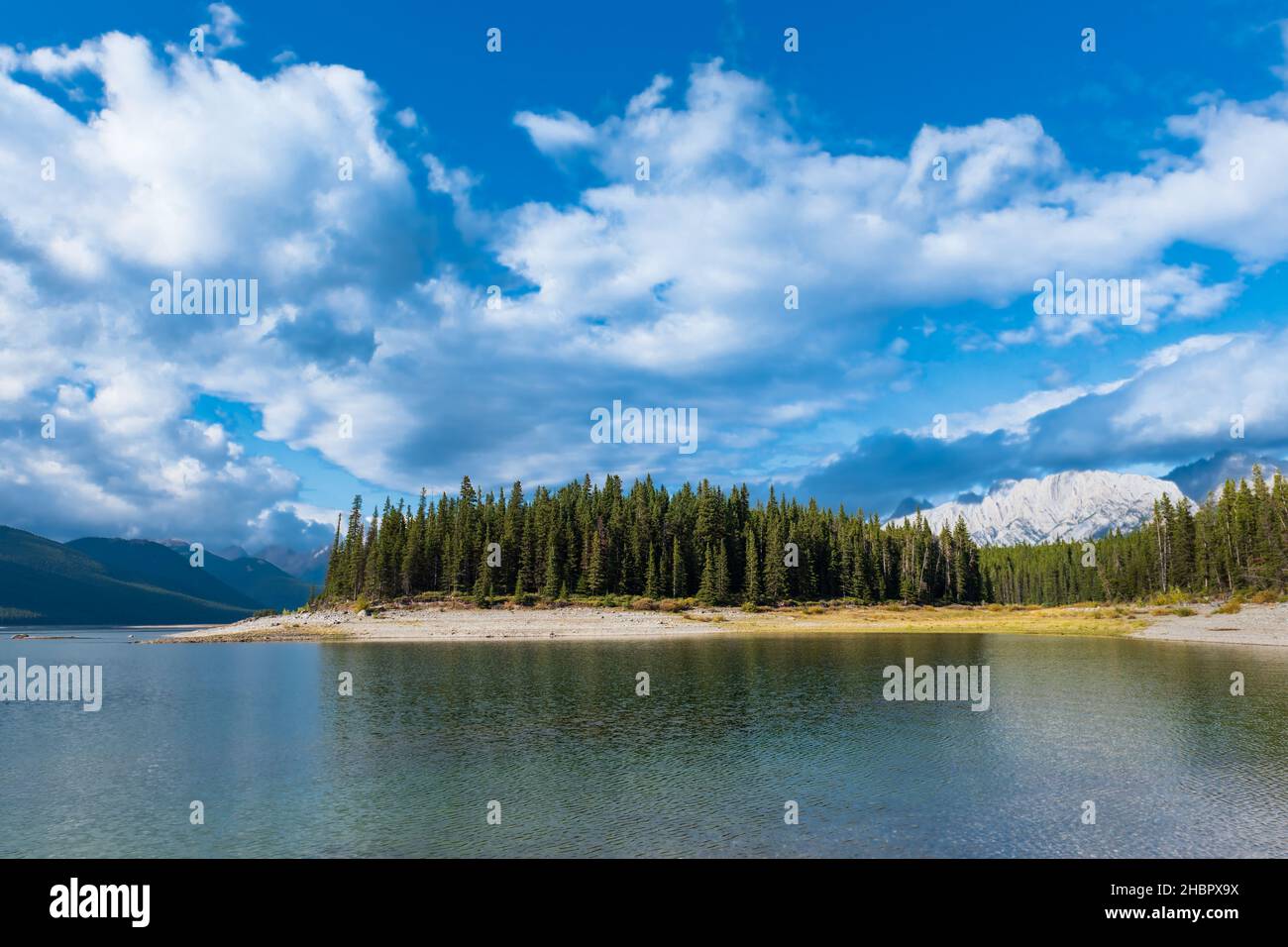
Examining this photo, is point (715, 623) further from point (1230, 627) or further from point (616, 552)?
point (1230, 627)

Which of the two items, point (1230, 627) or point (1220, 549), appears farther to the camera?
point (1220, 549)

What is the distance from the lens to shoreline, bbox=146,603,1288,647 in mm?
93875

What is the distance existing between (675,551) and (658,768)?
365ft

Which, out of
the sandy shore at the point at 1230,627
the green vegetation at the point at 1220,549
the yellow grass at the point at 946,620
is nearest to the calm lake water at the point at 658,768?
the sandy shore at the point at 1230,627

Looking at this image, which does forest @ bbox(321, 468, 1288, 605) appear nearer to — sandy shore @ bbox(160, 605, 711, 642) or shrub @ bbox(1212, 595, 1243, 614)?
sandy shore @ bbox(160, 605, 711, 642)

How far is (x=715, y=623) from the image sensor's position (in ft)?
391

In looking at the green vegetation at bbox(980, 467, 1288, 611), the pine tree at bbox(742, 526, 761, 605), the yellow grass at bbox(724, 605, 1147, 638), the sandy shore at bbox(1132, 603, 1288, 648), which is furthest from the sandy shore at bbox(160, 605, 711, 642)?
the green vegetation at bbox(980, 467, 1288, 611)

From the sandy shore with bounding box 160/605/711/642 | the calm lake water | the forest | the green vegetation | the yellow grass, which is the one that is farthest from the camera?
the forest

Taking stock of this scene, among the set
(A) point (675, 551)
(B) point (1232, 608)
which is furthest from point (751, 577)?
(B) point (1232, 608)

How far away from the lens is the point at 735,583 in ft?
474

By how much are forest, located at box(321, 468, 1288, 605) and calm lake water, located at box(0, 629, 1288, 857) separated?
3267 inches

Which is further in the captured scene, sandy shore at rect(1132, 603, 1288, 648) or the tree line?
the tree line

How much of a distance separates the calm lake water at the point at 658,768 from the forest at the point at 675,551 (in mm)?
82987

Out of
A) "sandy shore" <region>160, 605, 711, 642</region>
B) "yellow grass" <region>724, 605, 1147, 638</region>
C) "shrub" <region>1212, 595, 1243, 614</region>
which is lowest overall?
"yellow grass" <region>724, 605, 1147, 638</region>
